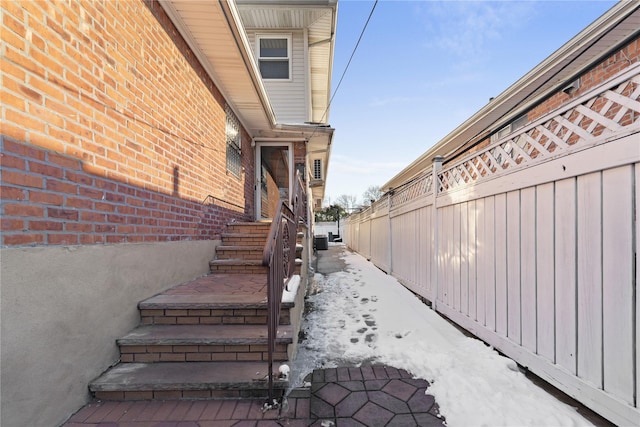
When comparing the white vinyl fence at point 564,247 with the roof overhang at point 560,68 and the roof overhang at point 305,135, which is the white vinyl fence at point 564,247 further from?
the roof overhang at point 305,135

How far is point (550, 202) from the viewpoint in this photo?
1.94m

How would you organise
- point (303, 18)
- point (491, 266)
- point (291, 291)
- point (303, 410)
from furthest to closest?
1. point (303, 18)
2. point (291, 291)
3. point (491, 266)
4. point (303, 410)

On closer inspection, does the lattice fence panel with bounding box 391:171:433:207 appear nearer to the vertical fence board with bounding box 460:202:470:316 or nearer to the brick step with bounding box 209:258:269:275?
the vertical fence board with bounding box 460:202:470:316

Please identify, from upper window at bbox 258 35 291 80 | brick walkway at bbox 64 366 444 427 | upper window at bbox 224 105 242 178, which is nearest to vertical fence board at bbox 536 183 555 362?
brick walkway at bbox 64 366 444 427

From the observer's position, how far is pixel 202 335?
2246 mm

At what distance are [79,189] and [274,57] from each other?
705cm

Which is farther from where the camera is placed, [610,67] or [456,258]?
[610,67]

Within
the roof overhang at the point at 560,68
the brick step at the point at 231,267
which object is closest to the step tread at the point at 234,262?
the brick step at the point at 231,267

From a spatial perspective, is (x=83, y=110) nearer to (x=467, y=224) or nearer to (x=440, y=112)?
(x=467, y=224)

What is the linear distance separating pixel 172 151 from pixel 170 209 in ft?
2.22

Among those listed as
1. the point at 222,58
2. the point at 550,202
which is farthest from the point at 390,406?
the point at 222,58

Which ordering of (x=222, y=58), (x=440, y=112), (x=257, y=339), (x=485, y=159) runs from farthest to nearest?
(x=440, y=112) → (x=222, y=58) → (x=485, y=159) → (x=257, y=339)

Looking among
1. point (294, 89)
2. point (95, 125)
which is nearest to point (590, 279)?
point (95, 125)

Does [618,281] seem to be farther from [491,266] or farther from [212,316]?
[212,316]
